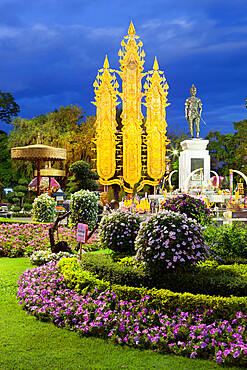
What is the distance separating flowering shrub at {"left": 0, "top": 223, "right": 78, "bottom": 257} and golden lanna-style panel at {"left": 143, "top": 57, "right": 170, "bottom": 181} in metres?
14.7

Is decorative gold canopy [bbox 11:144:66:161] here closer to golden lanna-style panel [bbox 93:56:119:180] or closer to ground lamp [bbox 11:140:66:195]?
ground lamp [bbox 11:140:66:195]

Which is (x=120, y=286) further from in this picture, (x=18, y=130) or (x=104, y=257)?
(x=18, y=130)

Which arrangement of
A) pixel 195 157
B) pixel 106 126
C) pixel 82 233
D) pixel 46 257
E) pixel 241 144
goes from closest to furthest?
pixel 82 233, pixel 46 257, pixel 195 157, pixel 106 126, pixel 241 144

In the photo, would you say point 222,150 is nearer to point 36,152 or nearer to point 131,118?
point 131,118

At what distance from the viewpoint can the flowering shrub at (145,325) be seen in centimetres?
429

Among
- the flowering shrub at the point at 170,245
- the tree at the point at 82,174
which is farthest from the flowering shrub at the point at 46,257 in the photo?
the tree at the point at 82,174

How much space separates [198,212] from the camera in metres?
8.11

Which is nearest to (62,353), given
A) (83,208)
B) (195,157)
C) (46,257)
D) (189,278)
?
(189,278)

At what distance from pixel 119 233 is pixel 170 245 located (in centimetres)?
211

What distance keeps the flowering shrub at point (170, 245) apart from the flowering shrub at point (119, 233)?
5.37 ft

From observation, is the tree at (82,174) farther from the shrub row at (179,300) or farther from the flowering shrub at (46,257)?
→ the shrub row at (179,300)

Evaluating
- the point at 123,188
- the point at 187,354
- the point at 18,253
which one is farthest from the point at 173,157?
the point at 187,354

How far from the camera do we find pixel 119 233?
752 cm

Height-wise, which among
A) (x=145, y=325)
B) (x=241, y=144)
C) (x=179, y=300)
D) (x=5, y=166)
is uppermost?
(x=241, y=144)
